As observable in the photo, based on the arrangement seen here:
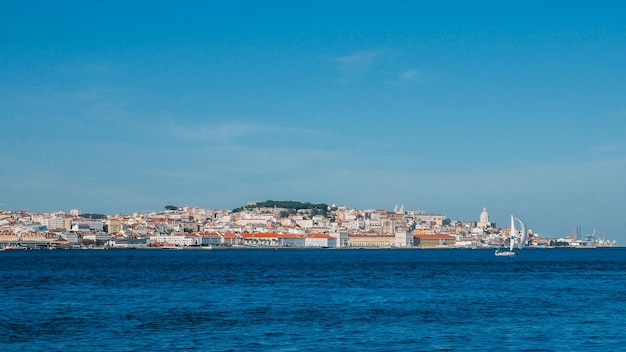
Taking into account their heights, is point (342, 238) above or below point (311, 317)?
above

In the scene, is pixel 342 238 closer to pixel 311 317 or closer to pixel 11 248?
pixel 11 248

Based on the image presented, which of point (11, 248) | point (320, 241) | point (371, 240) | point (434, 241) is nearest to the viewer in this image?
point (11, 248)

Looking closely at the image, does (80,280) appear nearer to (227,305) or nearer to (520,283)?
(227,305)

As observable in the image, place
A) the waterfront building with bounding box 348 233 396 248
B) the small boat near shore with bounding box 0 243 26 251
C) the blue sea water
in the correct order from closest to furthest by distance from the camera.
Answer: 1. the blue sea water
2. the small boat near shore with bounding box 0 243 26 251
3. the waterfront building with bounding box 348 233 396 248

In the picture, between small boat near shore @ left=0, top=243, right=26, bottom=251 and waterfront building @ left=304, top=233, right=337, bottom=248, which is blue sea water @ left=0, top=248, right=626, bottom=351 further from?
waterfront building @ left=304, top=233, right=337, bottom=248

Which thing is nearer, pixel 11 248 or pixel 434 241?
pixel 11 248

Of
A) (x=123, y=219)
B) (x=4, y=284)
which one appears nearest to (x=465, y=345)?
(x=4, y=284)

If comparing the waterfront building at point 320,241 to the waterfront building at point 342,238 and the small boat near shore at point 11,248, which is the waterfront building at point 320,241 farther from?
the small boat near shore at point 11,248

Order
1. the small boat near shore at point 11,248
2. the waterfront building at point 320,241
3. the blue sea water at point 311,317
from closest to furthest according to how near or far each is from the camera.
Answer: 1. the blue sea water at point 311,317
2. the small boat near shore at point 11,248
3. the waterfront building at point 320,241

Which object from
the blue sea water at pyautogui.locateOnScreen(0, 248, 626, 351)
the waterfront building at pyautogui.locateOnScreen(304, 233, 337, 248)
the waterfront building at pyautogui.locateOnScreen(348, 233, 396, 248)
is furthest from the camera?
the waterfront building at pyautogui.locateOnScreen(348, 233, 396, 248)

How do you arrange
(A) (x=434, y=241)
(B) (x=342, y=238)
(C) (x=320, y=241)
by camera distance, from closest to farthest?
(C) (x=320, y=241) < (B) (x=342, y=238) < (A) (x=434, y=241)

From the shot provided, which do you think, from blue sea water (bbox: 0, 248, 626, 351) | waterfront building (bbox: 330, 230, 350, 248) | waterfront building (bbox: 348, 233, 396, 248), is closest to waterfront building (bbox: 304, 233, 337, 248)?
waterfront building (bbox: 330, 230, 350, 248)

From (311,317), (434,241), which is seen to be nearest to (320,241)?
(434,241)

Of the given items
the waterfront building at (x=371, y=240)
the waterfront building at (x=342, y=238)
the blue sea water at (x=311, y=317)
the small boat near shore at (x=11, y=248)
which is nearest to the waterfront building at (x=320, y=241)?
the waterfront building at (x=342, y=238)
